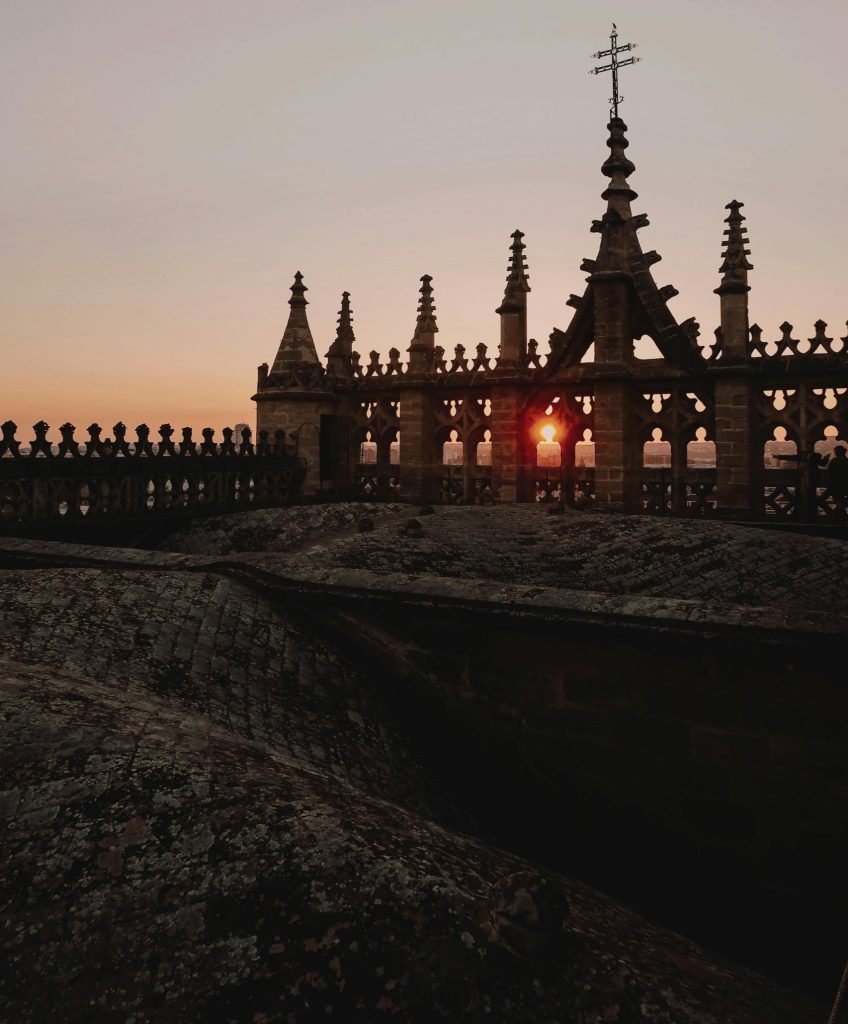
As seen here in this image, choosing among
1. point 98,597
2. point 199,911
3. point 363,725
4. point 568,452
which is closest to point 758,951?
point 363,725

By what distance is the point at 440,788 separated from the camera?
18.5ft

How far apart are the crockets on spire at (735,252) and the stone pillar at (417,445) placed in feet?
23.0

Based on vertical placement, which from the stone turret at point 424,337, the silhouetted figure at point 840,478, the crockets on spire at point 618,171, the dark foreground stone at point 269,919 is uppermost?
the crockets on spire at point 618,171

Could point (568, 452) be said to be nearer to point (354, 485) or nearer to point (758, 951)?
point (354, 485)

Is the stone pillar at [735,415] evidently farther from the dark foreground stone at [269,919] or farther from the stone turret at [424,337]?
the dark foreground stone at [269,919]

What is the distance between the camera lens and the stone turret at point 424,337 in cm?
1889

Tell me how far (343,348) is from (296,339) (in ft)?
4.43

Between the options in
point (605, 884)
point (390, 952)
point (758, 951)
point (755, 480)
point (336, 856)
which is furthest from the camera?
point (755, 480)

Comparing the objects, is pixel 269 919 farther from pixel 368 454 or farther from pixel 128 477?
pixel 368 454

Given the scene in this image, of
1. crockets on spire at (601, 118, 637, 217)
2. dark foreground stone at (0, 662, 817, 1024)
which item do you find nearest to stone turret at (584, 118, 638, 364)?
crockets on spire at (601, 118, 637, 217)

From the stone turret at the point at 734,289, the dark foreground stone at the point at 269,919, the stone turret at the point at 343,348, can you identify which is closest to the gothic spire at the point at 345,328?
the stone turret at the point at 343,348

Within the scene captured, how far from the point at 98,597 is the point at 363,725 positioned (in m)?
2.28

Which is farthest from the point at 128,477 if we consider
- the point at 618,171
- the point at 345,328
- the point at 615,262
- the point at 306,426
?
the point at 618,171

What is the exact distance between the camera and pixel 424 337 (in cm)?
1892
